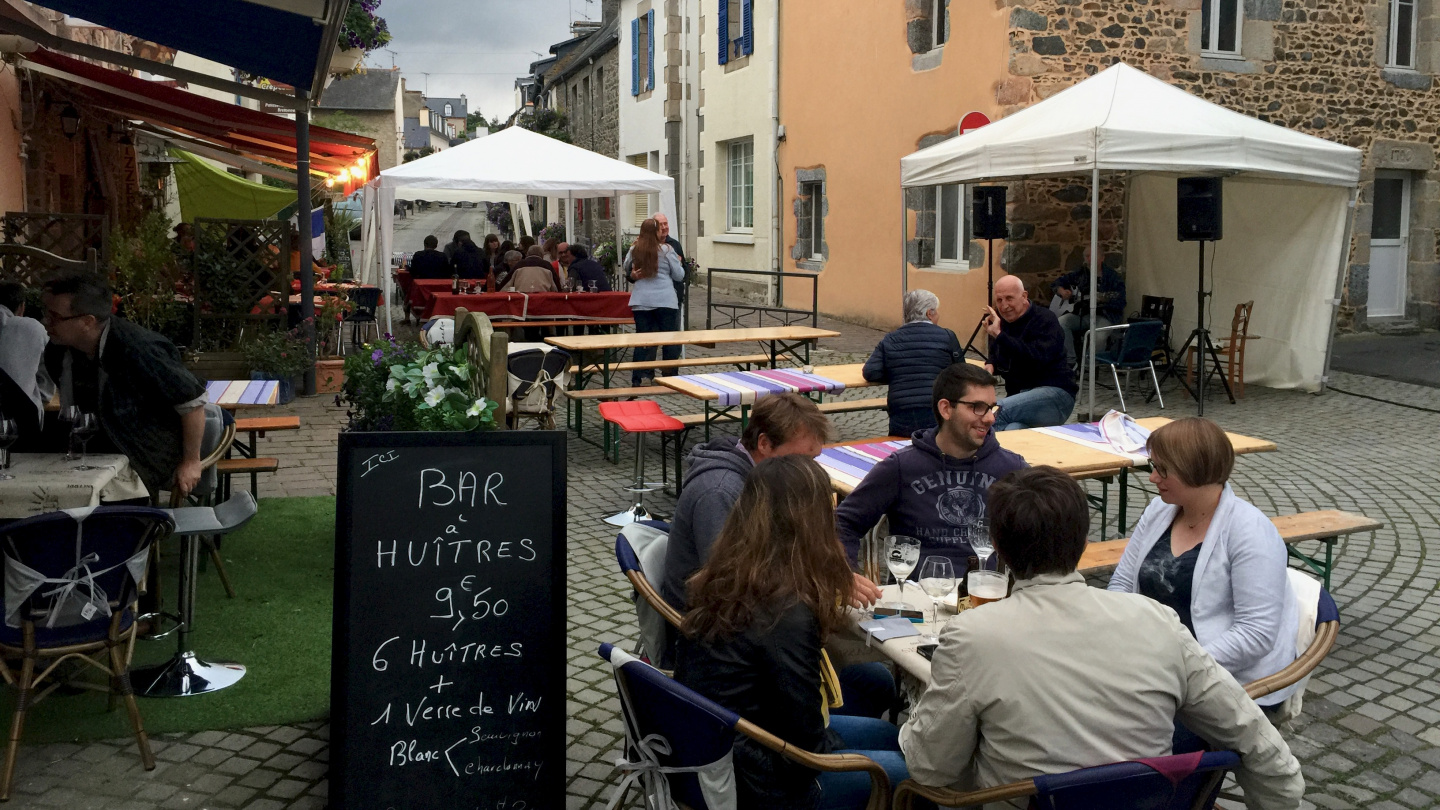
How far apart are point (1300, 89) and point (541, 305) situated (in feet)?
28.6

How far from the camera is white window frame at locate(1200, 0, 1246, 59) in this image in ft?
42.1

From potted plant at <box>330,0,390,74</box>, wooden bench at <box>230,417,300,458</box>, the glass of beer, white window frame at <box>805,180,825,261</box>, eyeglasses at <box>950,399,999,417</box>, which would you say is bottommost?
the glass of beer

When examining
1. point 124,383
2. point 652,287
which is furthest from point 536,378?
point 124,383

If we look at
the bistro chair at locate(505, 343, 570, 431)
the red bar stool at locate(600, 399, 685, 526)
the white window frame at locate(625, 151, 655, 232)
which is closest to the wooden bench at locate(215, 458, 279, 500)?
the red bar stool at locate(600, 399, 685, 526)

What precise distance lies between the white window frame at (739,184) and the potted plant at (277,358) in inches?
421

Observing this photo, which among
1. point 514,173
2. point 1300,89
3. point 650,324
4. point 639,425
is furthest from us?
point 1300,89

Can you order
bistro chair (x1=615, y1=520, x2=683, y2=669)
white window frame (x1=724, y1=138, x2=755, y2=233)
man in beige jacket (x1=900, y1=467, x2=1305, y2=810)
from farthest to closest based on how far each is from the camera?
white window frame (x1=724, y1=138, x2=755, y2=233), bistro chair (x1=615, y1=520, x2=683, y2=669), man in beige jacket (x1=900, y1=467, x2=1305, y2=810)

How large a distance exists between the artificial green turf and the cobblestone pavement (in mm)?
132

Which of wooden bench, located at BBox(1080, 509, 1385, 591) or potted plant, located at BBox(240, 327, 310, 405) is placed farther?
potted plant, located at BBox(240, 327, 310, 405)

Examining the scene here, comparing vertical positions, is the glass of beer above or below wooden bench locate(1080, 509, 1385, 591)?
above

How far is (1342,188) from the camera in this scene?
10.4 metres

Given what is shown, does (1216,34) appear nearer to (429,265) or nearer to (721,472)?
(429,265)

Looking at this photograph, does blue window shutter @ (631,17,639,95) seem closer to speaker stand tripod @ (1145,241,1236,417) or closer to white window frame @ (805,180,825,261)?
white window frame @ (805,180,825,261)

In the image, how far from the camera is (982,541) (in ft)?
11.1
